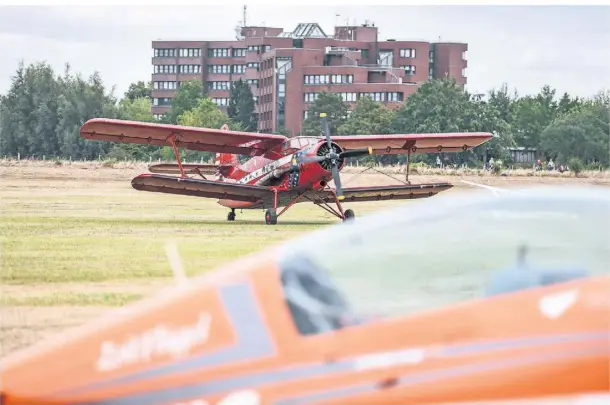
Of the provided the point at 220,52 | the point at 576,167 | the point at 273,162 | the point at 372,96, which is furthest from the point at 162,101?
the point at 273,162

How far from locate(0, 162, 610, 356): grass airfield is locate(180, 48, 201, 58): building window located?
137 metres

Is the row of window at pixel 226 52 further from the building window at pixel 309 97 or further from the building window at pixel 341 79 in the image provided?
the building window at pixel 341 79

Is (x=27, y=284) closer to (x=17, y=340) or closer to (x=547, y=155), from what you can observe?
(x=17, y=340)

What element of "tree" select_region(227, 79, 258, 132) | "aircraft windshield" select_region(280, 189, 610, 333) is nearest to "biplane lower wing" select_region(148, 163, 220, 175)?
"aircraft windshield" select_region(280, 189, 610, 333)

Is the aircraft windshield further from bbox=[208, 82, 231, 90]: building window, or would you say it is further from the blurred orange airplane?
bbox=[208, 82, 231, 90]: building window

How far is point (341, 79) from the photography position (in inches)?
5423

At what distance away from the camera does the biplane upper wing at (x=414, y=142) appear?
29531mm

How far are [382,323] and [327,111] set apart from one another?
121985 mm

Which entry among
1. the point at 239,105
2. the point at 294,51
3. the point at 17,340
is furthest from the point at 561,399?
the point at 239,105

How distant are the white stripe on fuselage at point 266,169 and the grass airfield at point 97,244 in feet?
3.28

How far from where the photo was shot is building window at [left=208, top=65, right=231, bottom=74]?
18125cm

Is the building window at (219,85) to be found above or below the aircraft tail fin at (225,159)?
above

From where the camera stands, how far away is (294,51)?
135375mm

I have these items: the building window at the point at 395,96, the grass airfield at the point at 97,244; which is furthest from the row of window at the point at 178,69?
the grass airfield at the point at 97,244
